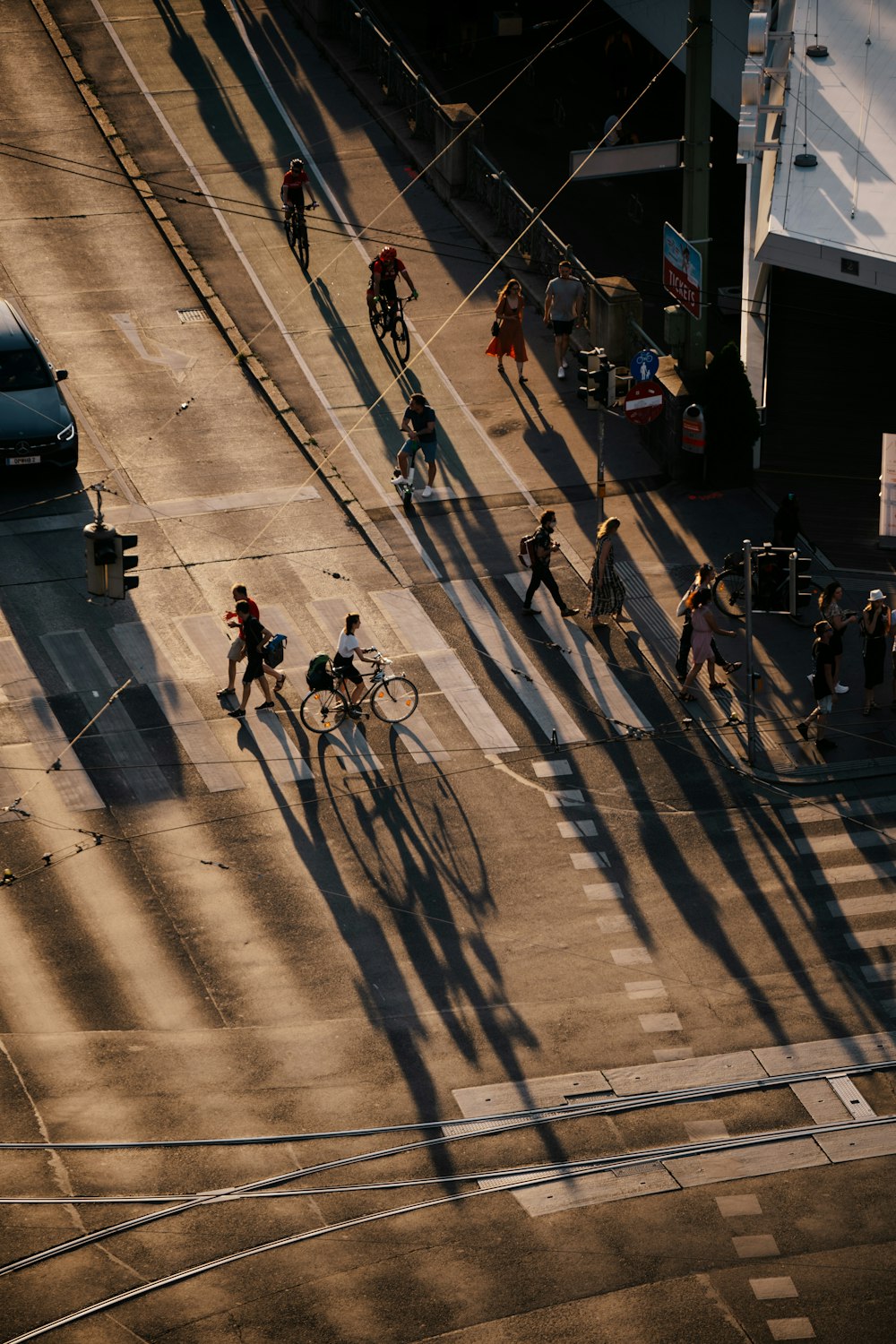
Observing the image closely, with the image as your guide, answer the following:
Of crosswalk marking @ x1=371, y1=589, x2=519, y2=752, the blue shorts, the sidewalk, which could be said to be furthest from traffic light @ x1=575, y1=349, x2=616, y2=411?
crosswalk marking @ x1=371, y1=589, x2=519, y2=752

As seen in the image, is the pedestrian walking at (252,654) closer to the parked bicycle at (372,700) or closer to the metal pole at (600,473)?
the parked bicycle at (372,700)

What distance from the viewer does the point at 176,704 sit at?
Result: 92.1 ft

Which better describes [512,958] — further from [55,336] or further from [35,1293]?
[55,336]

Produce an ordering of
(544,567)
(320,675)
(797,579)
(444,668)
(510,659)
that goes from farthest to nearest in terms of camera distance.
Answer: (544,567) < (510,659) < (444,668) < (320,675) < (797,579)

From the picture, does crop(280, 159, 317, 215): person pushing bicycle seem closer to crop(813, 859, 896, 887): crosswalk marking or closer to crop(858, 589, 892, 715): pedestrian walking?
crop(858, 589, 892, 715): pedestrian walking

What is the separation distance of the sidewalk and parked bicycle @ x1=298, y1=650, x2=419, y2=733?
12.4ft

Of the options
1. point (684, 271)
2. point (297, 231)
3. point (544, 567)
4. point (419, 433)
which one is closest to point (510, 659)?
point (544, 567)

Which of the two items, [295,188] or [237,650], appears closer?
[237,650]

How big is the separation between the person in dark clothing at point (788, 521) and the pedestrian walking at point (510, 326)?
6601mm

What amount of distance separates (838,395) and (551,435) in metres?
5.56

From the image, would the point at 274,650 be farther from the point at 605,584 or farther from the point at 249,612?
the point at 605,584

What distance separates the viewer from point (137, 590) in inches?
1201

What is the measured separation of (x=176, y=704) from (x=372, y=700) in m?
2.67

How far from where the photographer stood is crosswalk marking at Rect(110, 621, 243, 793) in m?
26.8
